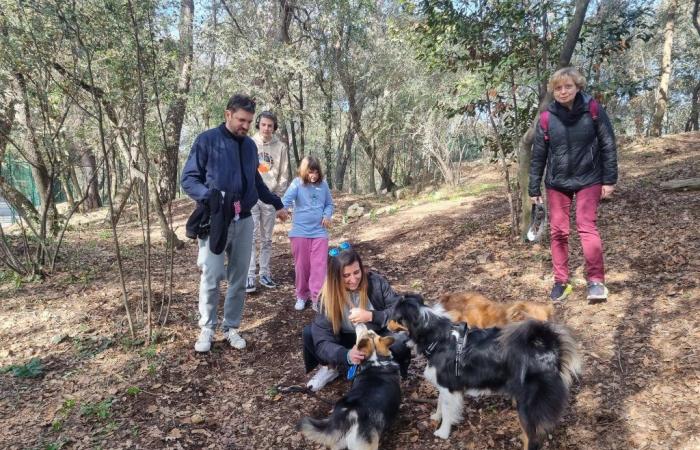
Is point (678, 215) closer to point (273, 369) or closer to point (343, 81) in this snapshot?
point (273, 369)

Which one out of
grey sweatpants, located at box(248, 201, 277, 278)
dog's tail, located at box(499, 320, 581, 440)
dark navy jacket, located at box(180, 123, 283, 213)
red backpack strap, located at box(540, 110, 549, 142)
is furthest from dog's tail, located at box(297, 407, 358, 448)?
grey sweatpants, located at box(248, 201, 277, 278)

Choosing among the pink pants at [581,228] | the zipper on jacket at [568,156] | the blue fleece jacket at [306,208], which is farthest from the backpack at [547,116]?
the blue fleece jacket at [306,208]

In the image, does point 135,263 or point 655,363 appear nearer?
point 655,363

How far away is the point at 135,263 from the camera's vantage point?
805 cm

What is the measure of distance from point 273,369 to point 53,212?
6.35 m

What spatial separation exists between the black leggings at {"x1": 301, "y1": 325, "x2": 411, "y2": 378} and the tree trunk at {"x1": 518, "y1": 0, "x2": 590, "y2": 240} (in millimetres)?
3576

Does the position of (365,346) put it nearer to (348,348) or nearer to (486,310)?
(348,348)

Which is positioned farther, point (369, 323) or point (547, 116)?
point (547, 116)

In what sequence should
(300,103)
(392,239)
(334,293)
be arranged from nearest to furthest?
(334,293)
(392,239)
(300,103)

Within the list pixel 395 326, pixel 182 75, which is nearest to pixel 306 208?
pixel 395 326

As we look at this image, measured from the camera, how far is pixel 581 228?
4.33 m

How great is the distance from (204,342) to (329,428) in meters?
2.21

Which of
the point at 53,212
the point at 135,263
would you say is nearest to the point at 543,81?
the point at 135,263

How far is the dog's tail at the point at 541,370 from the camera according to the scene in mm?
2688
